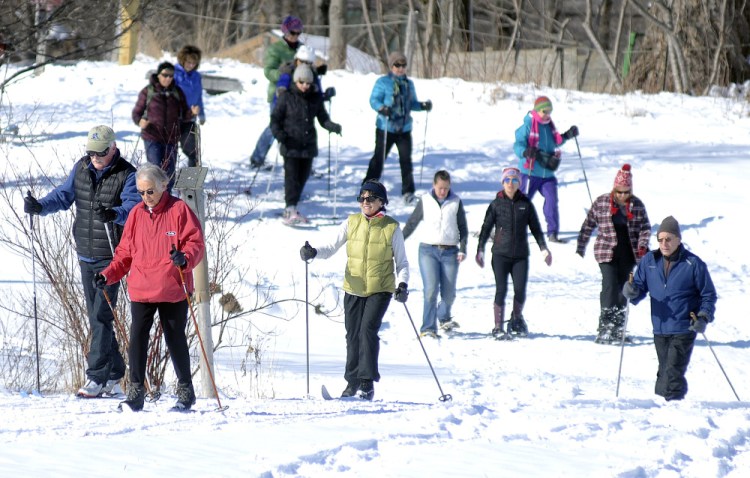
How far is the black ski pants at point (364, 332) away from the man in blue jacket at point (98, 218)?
1.53 m

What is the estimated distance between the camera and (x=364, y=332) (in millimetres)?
7711

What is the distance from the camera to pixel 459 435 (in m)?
6.21

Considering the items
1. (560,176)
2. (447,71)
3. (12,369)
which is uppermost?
(447,71)

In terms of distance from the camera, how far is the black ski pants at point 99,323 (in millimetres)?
7230

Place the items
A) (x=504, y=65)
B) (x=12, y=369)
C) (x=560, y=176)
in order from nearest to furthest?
(x=12, y=369)
(x=560, y=176)
(x=504, y=65)

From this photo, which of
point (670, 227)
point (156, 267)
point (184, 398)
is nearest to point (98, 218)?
point (156, 267)

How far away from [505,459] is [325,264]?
21.5 ft

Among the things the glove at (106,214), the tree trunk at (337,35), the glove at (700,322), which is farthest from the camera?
the tree trunk at (337,35)

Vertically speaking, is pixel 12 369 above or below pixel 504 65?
below

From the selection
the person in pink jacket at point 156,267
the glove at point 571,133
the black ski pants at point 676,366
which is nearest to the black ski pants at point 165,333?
the person in pink jacket at point 156,267

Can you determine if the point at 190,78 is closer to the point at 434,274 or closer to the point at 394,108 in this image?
the point at 394,108

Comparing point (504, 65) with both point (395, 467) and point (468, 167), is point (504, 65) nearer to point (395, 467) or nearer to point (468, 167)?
point (468, 167)

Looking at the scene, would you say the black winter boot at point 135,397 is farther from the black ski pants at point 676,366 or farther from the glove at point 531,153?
the glove at point 531,153

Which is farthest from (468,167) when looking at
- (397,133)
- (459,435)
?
(459,435)
